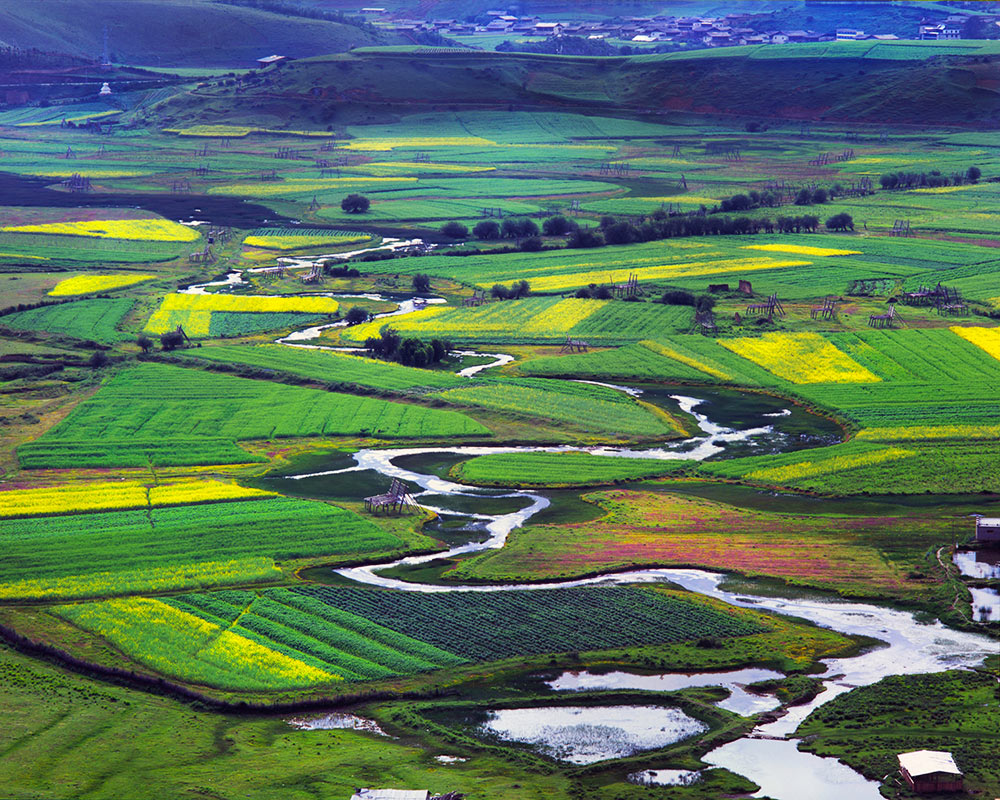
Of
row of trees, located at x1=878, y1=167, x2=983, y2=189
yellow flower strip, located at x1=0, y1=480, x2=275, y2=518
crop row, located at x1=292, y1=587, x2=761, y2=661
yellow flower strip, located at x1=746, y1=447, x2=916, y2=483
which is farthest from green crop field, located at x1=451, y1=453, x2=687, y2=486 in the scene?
row of trees, located at x1=878, y1=167, x2=983, y2=189

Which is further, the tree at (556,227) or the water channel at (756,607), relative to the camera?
the tree at (556,227)

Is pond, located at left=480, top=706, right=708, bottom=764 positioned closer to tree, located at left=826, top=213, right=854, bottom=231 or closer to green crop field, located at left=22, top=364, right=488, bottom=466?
green crop field, located at left=22, top=364, right=488, bottom=466

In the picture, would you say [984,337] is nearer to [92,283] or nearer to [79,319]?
[79,319]

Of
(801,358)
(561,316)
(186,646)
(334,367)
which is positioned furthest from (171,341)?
(186,646)

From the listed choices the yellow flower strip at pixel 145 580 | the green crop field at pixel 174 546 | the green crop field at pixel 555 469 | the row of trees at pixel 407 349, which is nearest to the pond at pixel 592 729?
the yellow flower strip at pixel 145 580

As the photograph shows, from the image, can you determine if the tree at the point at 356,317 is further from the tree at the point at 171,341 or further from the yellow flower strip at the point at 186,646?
the yellow flower strip at the point at 186,646

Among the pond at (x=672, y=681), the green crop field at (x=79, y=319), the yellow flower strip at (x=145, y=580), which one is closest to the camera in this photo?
the pond at (x=672, y=681)

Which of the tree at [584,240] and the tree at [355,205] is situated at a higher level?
the tree at [355,205]
